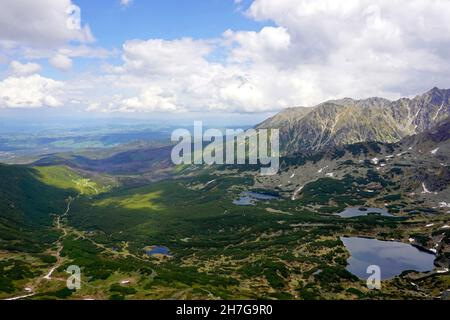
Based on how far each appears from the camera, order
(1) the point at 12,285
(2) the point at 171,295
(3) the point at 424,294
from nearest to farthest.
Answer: (2) the point at 171,295 → (1) the point at 12,285 → (3) the point at 424,294

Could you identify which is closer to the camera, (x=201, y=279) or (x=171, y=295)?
(x=171, y=295)

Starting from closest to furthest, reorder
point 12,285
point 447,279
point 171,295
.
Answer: point 171,295
point 12,285
point 447,279
